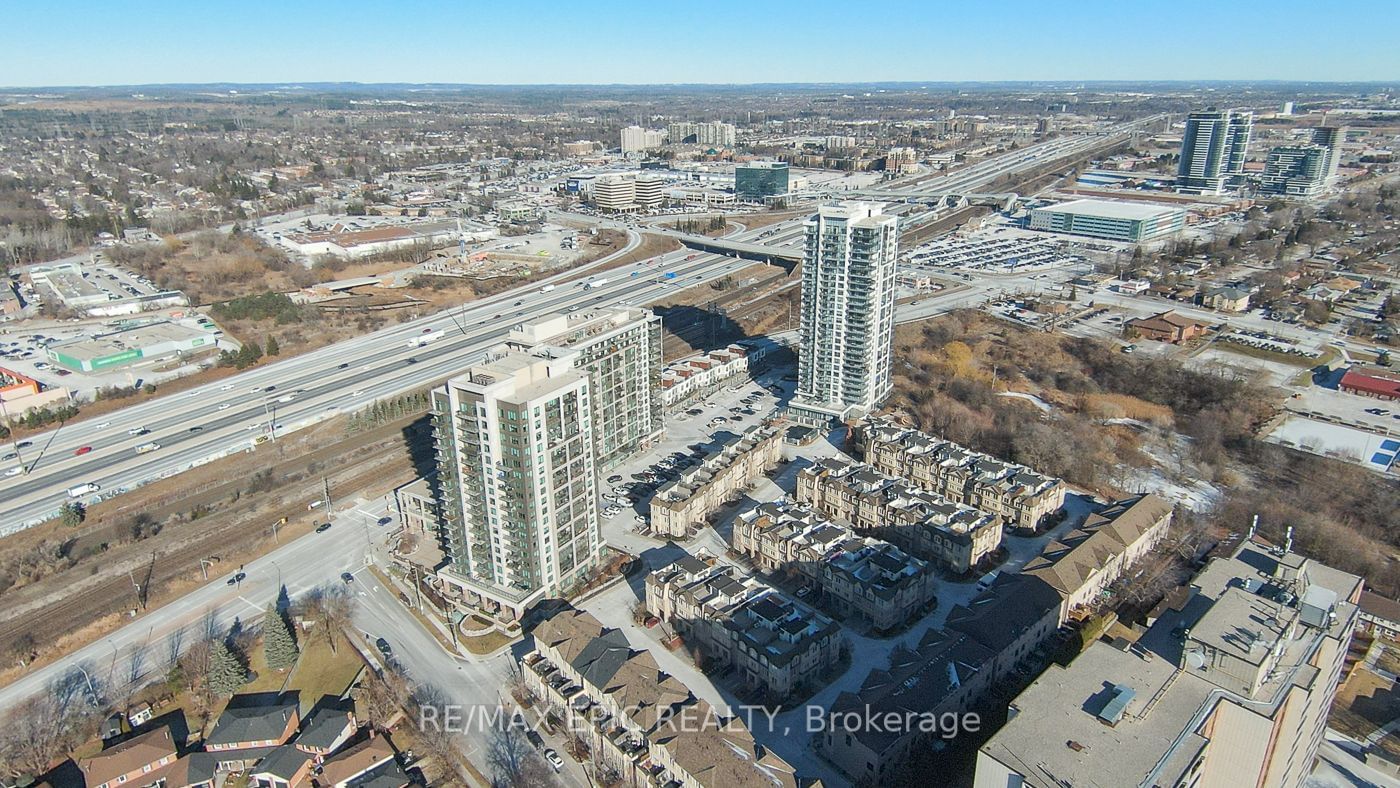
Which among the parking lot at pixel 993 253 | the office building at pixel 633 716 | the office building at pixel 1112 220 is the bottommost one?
the office building at pixel 633 716

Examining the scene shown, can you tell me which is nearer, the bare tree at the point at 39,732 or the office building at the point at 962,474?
the bare tree at the point at 39,732

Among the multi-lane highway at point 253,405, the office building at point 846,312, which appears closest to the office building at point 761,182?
the multi-lane highway at point 253,405

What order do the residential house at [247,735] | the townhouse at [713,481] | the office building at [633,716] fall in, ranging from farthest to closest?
the townhouse at [713,481] < the residential house at [247,735] < the office building at [633,716]

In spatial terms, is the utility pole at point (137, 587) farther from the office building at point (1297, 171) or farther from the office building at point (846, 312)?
the office building at point (1297, 171)

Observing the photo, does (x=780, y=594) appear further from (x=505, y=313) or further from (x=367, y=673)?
(x=505, y=313)

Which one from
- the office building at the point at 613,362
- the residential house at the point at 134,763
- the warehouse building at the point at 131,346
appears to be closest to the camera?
the residential house at the point at 134,763

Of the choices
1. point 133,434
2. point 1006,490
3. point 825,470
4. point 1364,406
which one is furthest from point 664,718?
point 1364,406

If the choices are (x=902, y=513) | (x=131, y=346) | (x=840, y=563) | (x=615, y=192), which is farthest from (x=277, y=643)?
(x=615, y=192)
